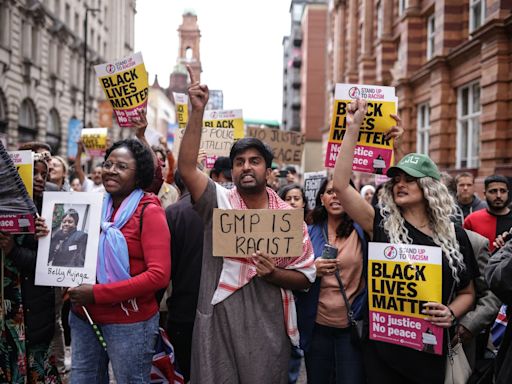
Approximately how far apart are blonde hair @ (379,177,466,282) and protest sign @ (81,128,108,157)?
795cm

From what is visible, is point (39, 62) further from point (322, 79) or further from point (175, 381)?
point (322, 79)

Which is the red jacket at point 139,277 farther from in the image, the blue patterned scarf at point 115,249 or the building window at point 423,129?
the building window at point 423,129

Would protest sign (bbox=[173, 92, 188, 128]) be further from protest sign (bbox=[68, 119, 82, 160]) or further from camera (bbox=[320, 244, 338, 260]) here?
protest sign (bbox=[68, 119, 82, 160])

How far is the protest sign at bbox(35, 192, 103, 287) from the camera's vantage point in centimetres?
321

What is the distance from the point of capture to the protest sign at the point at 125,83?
5.61 metres

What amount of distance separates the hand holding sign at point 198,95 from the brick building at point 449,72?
33.7 ft

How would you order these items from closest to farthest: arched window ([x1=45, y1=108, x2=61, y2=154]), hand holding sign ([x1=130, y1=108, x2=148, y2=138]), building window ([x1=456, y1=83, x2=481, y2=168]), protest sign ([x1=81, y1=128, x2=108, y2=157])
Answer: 1. hand holding sign ([x1=130, y1=108, x2=148, y2=138])
2. protest sign ([x1=81, y1=128, x2=108, y2=157])
3. building window ([x1=456, y1=83, x2=481, y2=168])
4. arched window ([x1=45, y1=108, x2=61, y2=154])

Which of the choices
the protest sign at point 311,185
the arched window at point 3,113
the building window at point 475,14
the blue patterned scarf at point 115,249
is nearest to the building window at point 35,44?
the arched window at point 3,113

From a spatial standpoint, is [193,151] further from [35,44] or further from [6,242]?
[35,44]

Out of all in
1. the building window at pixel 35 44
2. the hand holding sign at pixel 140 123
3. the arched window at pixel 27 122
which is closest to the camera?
the hand holding sign at pixel 140 123

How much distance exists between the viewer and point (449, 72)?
17.5 m

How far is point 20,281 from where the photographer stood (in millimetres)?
3594

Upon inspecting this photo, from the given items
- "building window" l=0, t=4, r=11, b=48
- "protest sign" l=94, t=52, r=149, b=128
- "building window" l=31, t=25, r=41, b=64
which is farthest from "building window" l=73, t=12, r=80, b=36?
"protest sign" l=94, t=52, r=149, b=128

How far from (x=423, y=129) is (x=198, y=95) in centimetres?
1871
